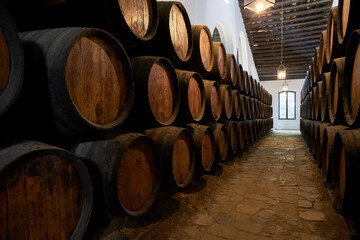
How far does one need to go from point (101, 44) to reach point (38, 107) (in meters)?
0.59

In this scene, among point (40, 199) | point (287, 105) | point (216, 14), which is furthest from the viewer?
point (287, 105)

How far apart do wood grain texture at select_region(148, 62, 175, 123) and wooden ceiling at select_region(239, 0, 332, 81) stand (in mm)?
10824

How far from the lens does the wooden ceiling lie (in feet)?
35.7

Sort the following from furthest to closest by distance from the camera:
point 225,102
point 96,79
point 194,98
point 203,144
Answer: point 225,102 < point 203,144 < point 194,98 < point 96,79

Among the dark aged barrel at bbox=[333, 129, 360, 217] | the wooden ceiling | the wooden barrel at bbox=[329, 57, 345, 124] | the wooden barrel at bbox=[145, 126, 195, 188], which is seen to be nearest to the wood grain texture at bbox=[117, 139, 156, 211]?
the wooden barrel at bbox=[145, 126, 195, 188]

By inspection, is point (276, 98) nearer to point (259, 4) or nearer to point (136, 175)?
point (259, 4)

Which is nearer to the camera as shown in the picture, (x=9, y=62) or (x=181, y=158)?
(x=9, y=62)

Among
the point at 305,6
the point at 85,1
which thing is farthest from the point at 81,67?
the point at 305,6

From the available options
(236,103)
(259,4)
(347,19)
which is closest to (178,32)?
(347,19)

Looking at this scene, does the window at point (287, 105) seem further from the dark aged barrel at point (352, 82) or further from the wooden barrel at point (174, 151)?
the wooden barrel at point (174, 151)

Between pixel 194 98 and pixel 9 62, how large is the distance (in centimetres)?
224

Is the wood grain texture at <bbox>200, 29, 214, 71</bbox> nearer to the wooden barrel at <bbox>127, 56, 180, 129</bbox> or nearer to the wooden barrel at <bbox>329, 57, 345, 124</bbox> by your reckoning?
the wooden barrel at <bbox>127, 56, 180, 129</bbox>

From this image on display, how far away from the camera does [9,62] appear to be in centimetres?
99

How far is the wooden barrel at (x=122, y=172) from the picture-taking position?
4.82 ft
